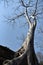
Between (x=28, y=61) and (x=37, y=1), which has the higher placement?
(x=37, y=1)

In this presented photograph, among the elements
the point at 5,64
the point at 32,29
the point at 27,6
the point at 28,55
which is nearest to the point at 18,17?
the point at 27,6

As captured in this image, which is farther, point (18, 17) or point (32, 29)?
point (18, 17)

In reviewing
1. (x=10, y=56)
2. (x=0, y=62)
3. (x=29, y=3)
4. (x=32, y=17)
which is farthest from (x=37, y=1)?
Result: (x=0, y=62)

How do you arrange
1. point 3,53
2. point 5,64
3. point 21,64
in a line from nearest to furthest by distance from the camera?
point 5,64, point 21,64, point 3,53

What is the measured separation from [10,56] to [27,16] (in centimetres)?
335

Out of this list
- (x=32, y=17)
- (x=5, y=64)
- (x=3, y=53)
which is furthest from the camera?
(x=32, y=17)

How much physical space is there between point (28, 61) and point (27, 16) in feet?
14.3

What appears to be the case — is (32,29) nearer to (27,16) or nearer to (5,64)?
(27,16)

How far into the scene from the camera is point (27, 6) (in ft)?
47.0

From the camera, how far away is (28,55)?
10484 millimetres

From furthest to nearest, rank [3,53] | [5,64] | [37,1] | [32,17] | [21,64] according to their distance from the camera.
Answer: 1. [37,1]
2. [32,17]
3. [3,53]
4. [21,64]
5. [5,64]

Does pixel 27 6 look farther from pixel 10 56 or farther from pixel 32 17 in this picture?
pixel 10 56

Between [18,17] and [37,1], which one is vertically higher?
[37,1]

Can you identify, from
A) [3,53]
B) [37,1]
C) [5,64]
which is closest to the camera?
[5,64]
